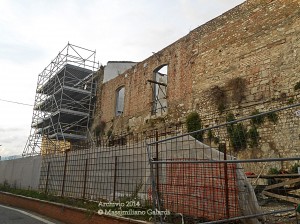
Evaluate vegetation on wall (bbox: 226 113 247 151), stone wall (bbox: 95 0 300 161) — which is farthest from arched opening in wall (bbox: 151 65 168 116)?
vegetation on wall (bbox: 226 113 247 151)

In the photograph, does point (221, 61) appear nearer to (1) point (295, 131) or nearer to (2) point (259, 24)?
(2) point (259, 24)

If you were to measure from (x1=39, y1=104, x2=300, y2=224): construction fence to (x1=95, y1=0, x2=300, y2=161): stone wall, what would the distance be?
579 mm

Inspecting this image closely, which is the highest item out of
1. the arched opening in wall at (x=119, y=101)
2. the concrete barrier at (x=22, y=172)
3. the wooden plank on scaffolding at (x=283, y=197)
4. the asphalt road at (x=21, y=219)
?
the arched opening in wall at (x=119, y=101)

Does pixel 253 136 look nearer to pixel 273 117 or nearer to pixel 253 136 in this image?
pixel 253 136

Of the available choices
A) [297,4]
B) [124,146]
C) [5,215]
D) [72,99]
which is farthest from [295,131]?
[72,99]

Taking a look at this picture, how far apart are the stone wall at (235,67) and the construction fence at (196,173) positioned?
58cm

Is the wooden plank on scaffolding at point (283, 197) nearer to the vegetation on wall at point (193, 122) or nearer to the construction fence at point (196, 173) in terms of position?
the construction fence at point (196, 173)

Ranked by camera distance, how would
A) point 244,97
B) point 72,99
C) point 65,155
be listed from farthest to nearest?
point 72,99, point 244,97, point 65,155

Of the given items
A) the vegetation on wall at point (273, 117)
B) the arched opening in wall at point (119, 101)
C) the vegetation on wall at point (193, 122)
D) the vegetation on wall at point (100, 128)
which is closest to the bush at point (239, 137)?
the vegetation on wall at point (273, 117)

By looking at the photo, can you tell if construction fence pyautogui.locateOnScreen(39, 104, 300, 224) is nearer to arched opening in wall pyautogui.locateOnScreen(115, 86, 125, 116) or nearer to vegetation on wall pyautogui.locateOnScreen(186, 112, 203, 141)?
vegetation on wall pyautogui.locateOnScreen(186, 112, 203, 141)

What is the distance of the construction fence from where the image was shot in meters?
4.59

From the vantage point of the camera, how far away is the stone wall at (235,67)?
9891 millimetres

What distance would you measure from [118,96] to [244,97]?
10403 mm

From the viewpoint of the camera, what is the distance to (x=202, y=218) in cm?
465
